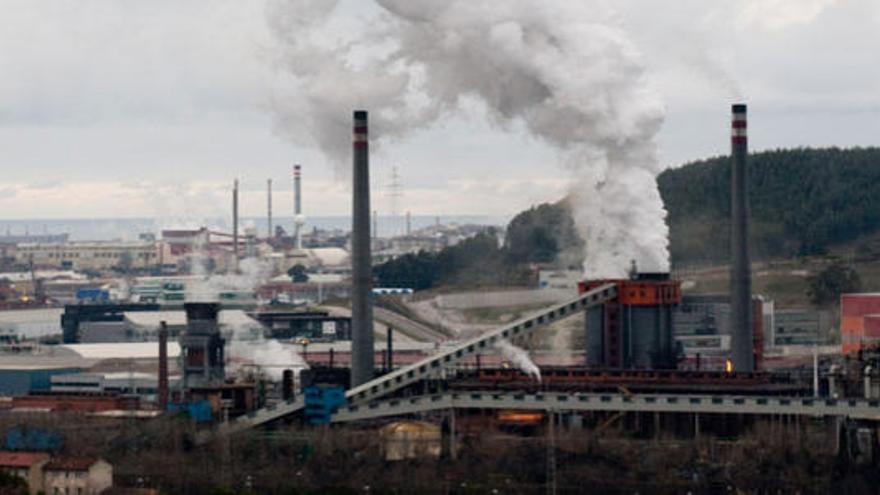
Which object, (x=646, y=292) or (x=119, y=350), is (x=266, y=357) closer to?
(x=119, y=350)

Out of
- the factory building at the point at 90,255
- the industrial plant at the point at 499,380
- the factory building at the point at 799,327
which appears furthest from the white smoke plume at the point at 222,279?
the factory building at the point at 799,327

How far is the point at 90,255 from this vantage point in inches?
6841

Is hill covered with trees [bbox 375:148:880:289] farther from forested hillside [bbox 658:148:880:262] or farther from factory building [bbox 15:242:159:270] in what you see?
factory building [bbox 15:242:159:270]

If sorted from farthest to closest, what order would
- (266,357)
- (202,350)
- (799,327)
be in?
(799,327), (266,357), (202,350)

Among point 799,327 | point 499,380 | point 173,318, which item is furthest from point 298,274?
point 499,380

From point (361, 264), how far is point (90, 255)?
120 metres

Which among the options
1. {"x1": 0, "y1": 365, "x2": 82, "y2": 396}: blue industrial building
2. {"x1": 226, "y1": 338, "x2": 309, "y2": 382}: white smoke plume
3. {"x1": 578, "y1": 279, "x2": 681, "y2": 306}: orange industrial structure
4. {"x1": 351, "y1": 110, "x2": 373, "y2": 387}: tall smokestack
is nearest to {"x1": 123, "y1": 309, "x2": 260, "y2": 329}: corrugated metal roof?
{"x1": 226, "y1": 338, "x2": 309, "y2": 382}: white smoke plume

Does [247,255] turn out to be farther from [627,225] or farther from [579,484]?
[579,484]

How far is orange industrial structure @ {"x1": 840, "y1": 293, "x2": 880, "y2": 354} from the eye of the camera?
6888 centimetres

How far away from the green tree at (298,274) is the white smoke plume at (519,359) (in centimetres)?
7165

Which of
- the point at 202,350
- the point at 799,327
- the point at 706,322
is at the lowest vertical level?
the point at 202,350

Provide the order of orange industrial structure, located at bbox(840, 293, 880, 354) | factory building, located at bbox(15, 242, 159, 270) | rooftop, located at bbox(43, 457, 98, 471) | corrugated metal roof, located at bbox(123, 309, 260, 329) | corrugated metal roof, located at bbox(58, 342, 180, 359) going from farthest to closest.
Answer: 1. factory building, located at bbox(15, 242, 159, 270)
2. corrugated metal roof, located at bbox(123, 309, 260, 329)
3. corrugated metal roof, located at bbox(58, 342, 180, 359)
4. orange industrial structure, located at bbox(840, 293, 880, 354)
5. rooftop, located at bbox(43, 457, 98, 471)

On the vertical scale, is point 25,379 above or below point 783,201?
below

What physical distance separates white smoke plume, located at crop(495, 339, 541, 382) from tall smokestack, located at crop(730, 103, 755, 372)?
5276mm
